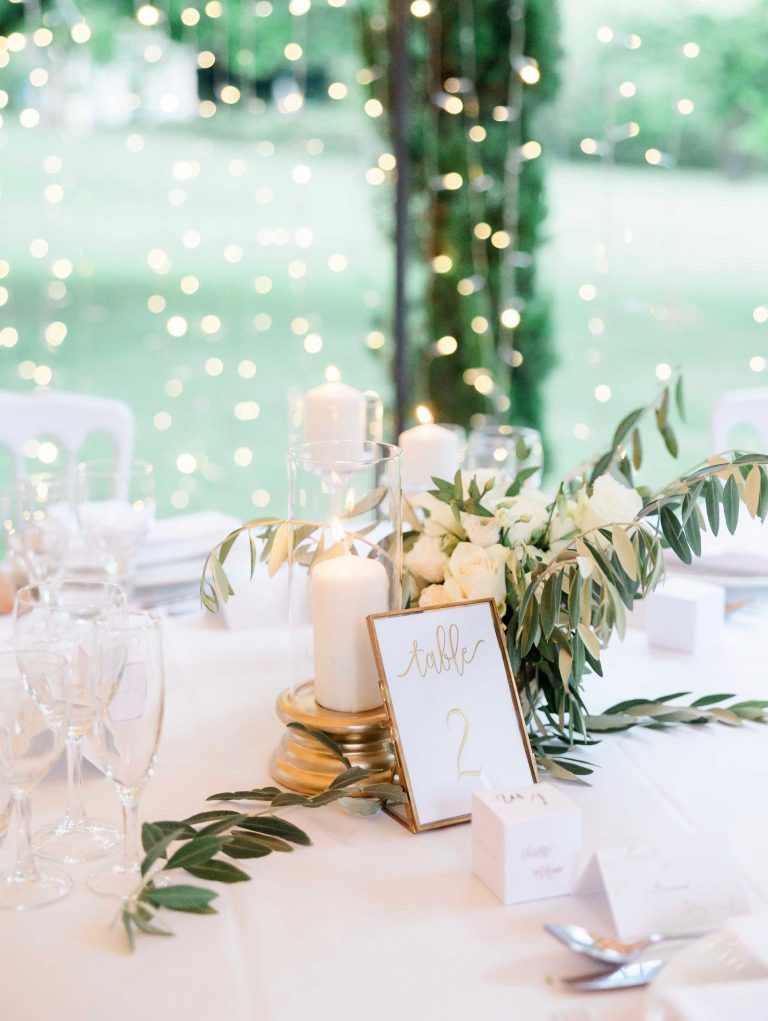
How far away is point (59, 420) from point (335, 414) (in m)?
1.00

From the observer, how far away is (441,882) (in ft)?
2.96

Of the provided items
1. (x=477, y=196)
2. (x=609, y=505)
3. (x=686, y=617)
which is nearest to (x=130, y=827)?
(x=609, y=505)

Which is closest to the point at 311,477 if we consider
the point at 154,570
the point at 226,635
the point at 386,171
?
the point at 226,635

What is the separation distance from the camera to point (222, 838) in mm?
924

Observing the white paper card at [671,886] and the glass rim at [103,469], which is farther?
the glass rim at [103,469]

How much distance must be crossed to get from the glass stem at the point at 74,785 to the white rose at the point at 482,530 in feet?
1.30

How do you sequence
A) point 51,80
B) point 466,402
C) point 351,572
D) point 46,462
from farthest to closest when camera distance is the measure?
point 46,462 → point 51,80 → point 466,402 → point 351,572

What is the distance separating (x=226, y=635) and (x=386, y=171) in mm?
3229

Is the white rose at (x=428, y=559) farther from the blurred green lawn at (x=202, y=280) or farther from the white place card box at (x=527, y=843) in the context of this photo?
the blurred green lawn at (x=202, y=280)

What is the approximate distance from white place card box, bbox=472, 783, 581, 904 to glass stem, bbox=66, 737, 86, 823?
0.33 m

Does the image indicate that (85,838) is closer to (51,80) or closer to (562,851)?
(562,851)

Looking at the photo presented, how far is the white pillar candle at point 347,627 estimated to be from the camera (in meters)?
1.05

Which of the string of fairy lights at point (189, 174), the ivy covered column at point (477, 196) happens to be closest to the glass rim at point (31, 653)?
the ivy covered column at point (477, 196)

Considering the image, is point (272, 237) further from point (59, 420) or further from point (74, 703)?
point (74, 703)
